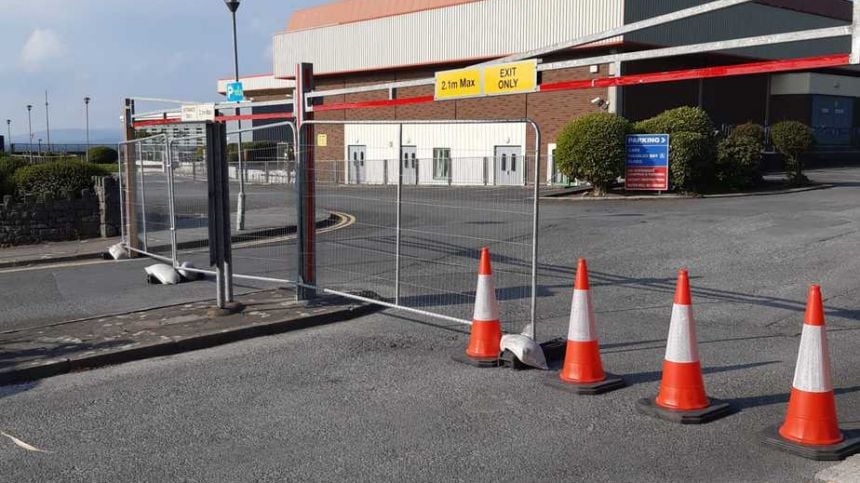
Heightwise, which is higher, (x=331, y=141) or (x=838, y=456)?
(x=331, y=141)

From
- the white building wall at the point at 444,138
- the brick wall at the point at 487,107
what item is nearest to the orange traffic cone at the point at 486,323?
the white building wall at the point at 444,138

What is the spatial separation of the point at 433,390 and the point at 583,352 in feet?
3.94

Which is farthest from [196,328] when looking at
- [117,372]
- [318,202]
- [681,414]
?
[681,414]

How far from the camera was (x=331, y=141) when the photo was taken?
43.7m

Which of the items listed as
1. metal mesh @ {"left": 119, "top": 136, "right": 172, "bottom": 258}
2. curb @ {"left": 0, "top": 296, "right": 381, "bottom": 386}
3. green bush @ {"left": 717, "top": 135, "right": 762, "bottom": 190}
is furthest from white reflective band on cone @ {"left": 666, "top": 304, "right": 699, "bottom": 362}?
green bush @ {"left": 717, "top": 135, "right": 762, "bottom": 190}

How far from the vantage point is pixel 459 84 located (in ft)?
25.6

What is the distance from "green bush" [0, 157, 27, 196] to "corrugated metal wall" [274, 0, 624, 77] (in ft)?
69.7

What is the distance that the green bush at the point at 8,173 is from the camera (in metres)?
17.2

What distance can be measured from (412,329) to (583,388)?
2571 mm

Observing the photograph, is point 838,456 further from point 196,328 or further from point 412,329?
point 196,328

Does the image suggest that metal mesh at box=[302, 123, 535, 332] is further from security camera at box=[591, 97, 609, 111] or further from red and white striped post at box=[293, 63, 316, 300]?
security camera at box=[591, 97, 609, 111]

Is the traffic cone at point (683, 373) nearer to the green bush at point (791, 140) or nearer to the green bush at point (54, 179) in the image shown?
the green bush at point (54, 179)

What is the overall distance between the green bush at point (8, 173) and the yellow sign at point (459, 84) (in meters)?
13.0

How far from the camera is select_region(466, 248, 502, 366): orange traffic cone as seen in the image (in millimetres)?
6875
